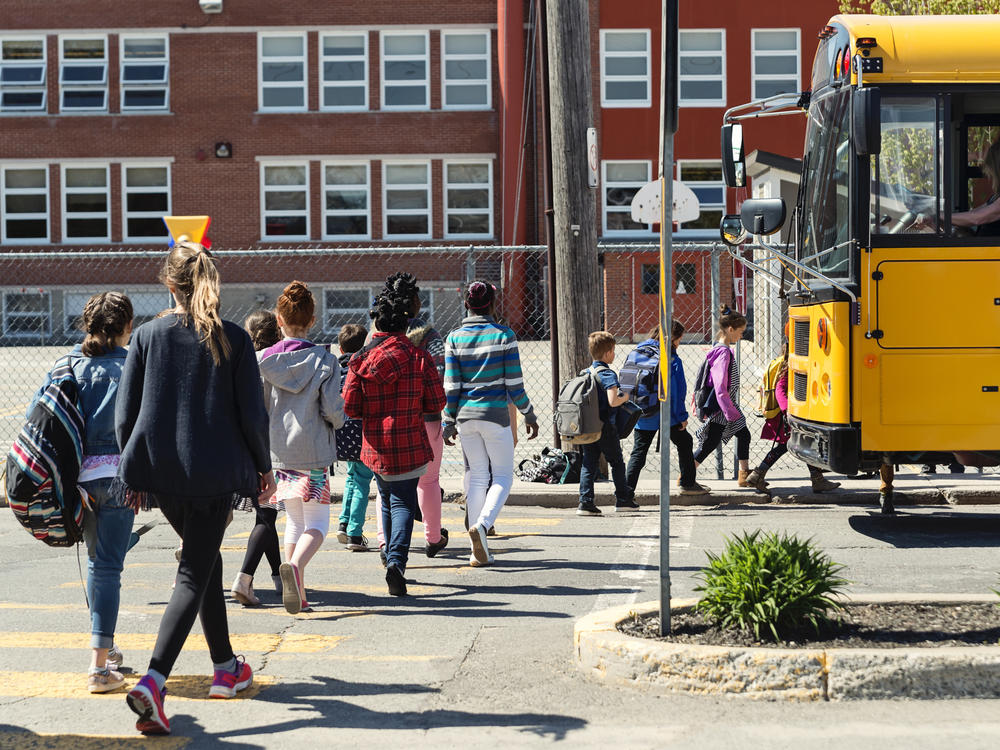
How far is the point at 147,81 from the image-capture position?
3594 centimetres

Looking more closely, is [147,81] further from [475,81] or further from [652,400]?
[652,400]

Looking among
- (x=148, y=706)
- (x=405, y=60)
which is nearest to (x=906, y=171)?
(x=148, y=706)

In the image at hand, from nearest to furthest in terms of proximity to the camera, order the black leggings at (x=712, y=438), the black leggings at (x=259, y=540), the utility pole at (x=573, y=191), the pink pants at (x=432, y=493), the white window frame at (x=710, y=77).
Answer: the black leggings at (x=259, y=540), the pink pants at (x=432, y=493), the black leggings at (x=712, y=438), the utility pole at (x=573, y=191), the white window frame at (x=710, y=77)

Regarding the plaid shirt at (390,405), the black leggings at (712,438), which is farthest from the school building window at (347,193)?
the plaid shirt at (390,405)

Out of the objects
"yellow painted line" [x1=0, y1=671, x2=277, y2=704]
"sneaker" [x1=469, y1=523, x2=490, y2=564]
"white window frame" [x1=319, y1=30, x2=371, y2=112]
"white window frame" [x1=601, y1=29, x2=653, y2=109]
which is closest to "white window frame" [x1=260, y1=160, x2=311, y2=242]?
"white window frame" [x1=319, y1=30, x2=371, y2=112]

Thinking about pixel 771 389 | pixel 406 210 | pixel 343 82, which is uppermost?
pixel 343 82

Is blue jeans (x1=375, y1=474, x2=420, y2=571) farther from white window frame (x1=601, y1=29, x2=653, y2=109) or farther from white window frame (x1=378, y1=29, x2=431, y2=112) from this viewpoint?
white window frame (x1=378, y1=29, x2=431, y2=112)

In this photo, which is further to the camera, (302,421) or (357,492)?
(357,492)

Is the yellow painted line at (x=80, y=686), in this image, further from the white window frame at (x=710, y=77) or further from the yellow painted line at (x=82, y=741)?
the white window frame at (x=710, y=77)

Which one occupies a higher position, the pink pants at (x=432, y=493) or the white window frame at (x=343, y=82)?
the white window frame at (x=343, y=82)

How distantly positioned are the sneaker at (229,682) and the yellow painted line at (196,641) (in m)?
0.77

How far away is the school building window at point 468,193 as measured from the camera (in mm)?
35906

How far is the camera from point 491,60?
35781 millimetres

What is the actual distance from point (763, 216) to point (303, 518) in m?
4.07
